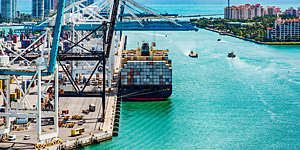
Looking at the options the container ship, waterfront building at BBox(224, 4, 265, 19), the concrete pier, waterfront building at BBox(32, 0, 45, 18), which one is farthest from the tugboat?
waterfront building at BBox(224, 4, 265, 19)

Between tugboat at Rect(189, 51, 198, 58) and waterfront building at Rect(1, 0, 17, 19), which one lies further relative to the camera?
waterfront building at Rect(1, 0, 17, 19)

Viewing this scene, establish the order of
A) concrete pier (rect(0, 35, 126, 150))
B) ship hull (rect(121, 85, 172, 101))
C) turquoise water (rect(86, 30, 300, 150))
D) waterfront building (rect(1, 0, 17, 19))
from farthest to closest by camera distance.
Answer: waterfront building (rect(1, 0, 17, 19)) → ship hull (rect(121, 85, 172, 101)) → turquoise water (rect(86, 30, 300, 150)) → concrete pier (rect(0, 35, 126, 150))

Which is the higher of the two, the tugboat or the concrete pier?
the tugboat

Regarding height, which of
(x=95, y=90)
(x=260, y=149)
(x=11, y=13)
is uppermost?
(x=11, y=13)

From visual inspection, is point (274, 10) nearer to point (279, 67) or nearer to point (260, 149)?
point (279, 67)

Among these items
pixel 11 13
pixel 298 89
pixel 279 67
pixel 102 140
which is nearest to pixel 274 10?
pixel 11 13

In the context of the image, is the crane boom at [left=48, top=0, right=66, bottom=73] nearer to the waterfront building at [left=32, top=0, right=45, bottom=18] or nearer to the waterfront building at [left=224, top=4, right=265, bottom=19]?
the waterfront building at [left=32, top=0, right=45, bottom=18]

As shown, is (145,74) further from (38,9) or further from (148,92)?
(38,9)
